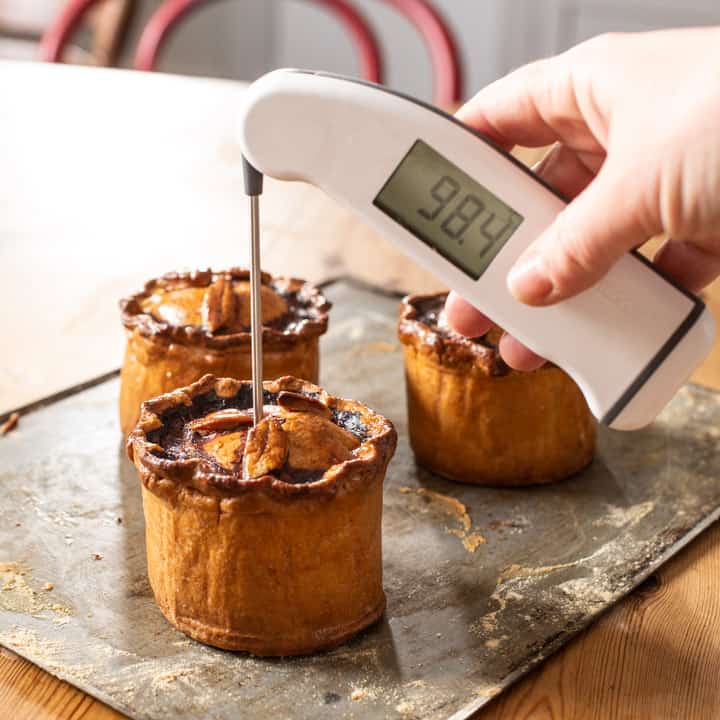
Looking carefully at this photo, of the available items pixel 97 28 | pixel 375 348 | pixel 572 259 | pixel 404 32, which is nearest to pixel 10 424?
pixel 375 348

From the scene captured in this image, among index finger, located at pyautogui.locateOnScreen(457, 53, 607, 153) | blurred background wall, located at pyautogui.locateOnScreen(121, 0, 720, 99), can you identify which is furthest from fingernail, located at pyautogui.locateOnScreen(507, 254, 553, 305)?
blurred background wall, located at pyautogui.locateOnScreen(121, 0, 720, 99)

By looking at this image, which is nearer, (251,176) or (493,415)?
(251,176)

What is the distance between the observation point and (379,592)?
1.47m

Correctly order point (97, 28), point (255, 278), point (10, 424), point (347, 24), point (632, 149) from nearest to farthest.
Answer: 1. point (632, 149)
2. point (255, 278)
3. point (10, 424)
4. point (347, 24)
5. point (97, 28)

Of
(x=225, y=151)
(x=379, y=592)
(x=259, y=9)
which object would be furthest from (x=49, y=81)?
(x=259, y=9)

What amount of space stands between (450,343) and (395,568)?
1.17 feet

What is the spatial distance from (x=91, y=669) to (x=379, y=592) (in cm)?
33

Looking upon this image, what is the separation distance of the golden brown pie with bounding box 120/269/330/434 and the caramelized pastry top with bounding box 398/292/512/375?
124 mm

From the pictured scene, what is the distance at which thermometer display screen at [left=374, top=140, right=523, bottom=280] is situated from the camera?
130 cm

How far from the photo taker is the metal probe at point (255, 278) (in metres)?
1.34

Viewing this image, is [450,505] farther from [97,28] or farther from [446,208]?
[97,28]

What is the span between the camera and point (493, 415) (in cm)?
180

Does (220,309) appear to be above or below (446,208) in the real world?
below

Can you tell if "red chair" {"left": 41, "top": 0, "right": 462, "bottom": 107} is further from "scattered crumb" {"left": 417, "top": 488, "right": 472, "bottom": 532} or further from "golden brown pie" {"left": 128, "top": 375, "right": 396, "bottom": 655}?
"golden brown pie" {"left": 128, "top": 375, "right": 396, "bottom": 655}
